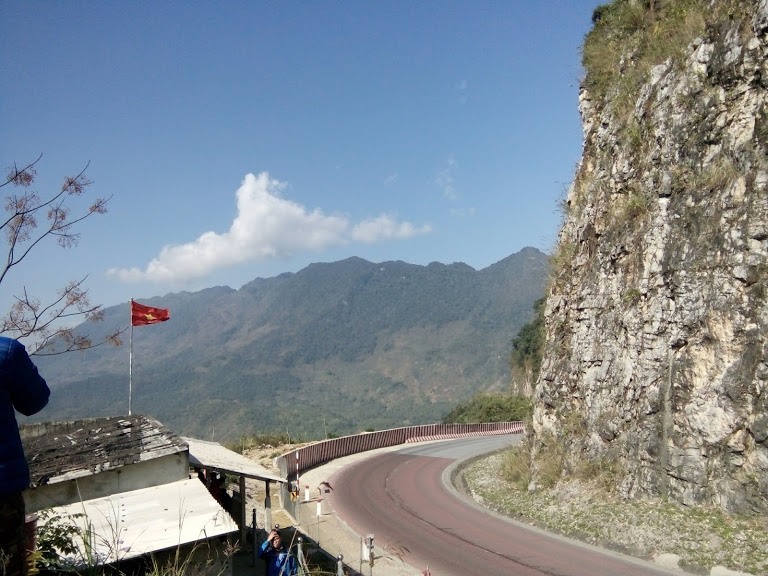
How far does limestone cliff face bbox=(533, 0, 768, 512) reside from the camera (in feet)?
45.4

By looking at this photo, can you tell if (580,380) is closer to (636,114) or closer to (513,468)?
(513,468)

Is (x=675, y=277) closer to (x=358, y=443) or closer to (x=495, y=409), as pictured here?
(x=358, y=443)

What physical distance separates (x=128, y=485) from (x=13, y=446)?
7184mm

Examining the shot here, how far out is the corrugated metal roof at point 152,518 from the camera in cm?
727

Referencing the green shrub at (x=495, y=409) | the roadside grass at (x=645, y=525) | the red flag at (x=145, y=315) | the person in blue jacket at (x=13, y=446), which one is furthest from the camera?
the green shrub at (x=495, y=409)

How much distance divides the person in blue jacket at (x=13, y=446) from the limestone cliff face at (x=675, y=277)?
13.4 m

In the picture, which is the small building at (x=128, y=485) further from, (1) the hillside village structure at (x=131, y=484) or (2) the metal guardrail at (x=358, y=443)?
(2) the metal guardrail at (x=358, y=443)

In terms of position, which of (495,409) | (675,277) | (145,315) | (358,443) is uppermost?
(145,315)

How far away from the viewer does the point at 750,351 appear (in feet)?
44.6

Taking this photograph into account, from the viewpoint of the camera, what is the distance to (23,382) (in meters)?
4.24

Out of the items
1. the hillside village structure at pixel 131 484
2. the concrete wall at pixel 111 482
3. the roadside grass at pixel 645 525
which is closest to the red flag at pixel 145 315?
the hillside village structure at pixel 131 484

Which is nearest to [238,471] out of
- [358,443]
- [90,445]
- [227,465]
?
[227,465]

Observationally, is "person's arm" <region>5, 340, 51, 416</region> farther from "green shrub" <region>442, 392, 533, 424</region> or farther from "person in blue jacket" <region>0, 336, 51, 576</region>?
"green shrub" <region>442, 392, 533, 424</region>

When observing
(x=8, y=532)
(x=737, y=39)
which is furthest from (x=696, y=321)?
(x=8, y=532)
